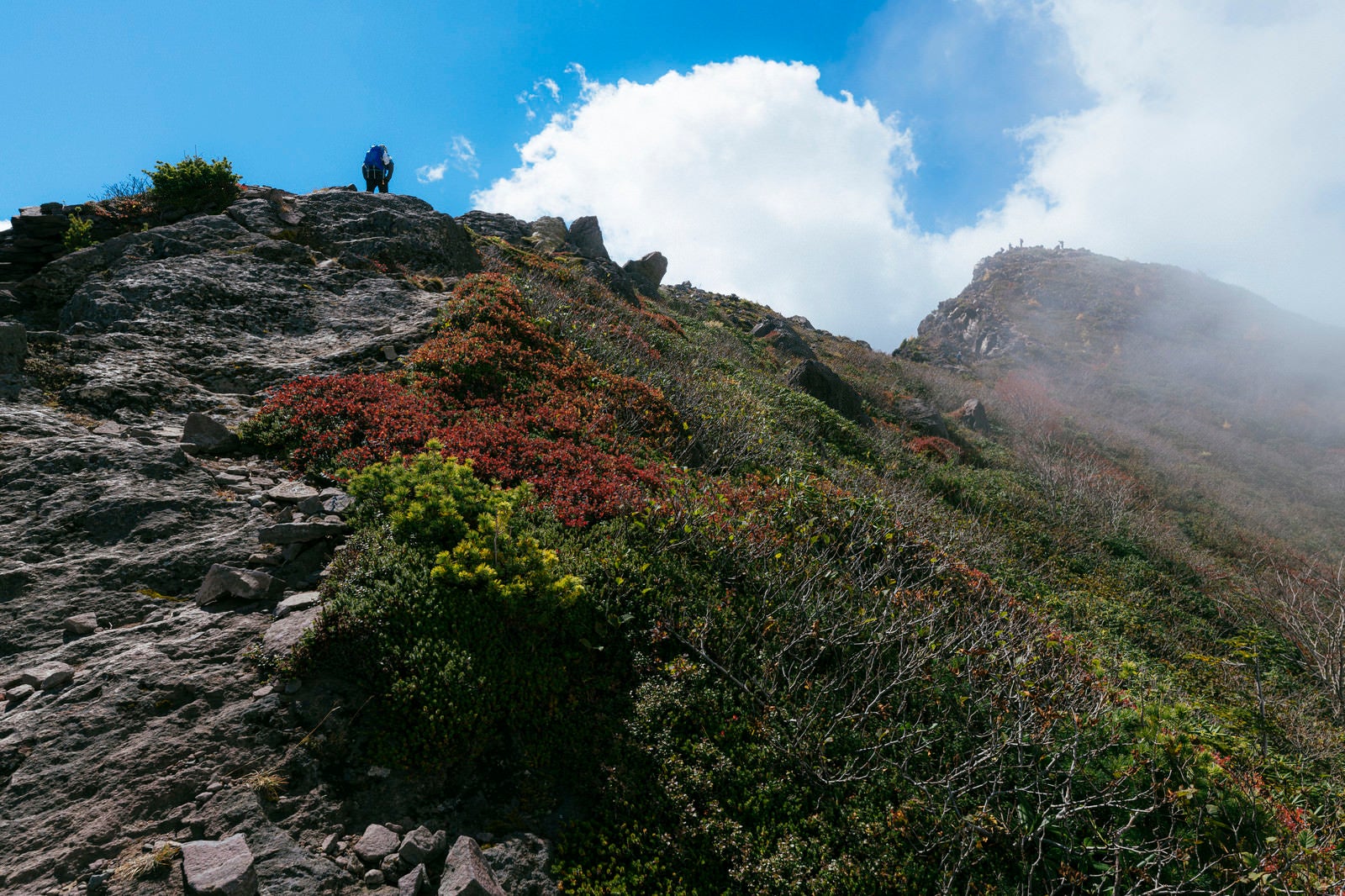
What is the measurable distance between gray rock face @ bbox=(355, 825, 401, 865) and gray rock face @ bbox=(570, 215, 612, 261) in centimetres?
2993

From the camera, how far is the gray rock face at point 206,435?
6.73 metres

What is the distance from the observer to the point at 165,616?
4547 mm

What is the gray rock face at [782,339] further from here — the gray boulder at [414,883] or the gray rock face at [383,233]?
the gray boulder at [414,883]

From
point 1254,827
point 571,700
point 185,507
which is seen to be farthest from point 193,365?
point 1254,827

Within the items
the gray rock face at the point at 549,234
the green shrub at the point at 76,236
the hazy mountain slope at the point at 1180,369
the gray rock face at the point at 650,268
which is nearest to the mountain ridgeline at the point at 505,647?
the green shrub at the point at 76,236

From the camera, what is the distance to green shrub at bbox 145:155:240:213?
44.3 ft

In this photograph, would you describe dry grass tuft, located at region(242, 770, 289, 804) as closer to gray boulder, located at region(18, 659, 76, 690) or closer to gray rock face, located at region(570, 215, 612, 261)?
gray boulder, located at region(18, 659, 76, 690)

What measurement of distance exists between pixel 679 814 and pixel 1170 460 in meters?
42.7

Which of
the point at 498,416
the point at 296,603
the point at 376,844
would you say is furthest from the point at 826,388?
the point at 376,844

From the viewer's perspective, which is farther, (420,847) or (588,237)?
(588,237)

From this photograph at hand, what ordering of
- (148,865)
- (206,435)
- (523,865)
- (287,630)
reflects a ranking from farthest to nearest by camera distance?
(206,435) → (287,630) → (523,865) → (148,865)

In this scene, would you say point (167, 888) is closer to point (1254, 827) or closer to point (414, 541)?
point (414, 541)

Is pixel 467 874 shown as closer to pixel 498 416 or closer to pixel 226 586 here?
pixel 226 586

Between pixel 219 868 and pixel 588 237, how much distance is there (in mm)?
31980
